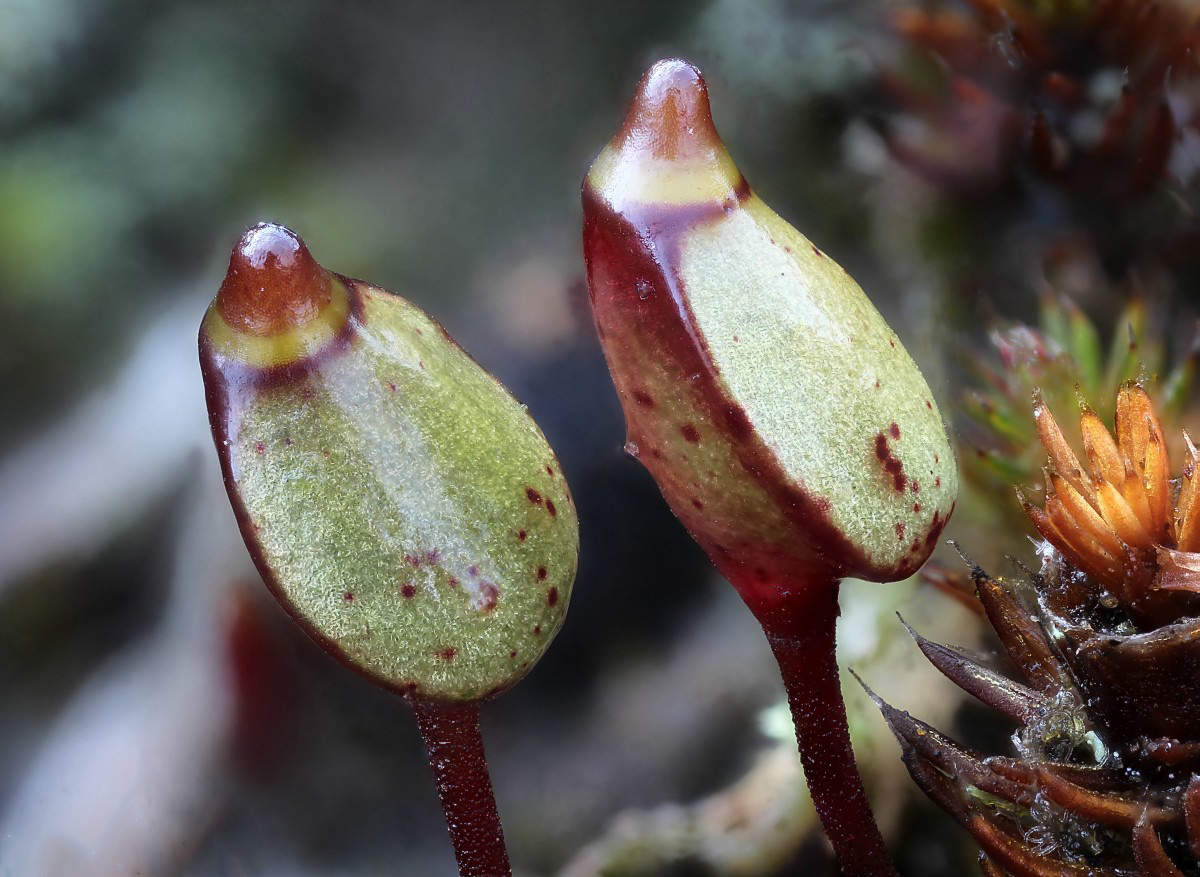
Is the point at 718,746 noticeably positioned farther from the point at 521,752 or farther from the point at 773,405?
the point at 773,405

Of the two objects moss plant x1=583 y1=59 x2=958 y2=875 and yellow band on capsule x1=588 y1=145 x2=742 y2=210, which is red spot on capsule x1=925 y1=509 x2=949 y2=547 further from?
yellow band on capsule x1=588 y1=145 x2=742 y2=210

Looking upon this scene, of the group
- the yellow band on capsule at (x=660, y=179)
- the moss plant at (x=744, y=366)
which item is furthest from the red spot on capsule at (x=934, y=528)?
the yellow band on capsule at (x=660, y=179)

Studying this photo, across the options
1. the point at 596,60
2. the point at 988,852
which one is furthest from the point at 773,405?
the point at 596,60

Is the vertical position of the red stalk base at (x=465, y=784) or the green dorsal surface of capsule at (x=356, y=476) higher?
the green dorsal surface of capsule at (x=356, y=476)

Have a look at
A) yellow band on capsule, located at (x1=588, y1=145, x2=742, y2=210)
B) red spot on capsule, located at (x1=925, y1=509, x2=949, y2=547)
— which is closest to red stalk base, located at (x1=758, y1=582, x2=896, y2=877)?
red spot on capsule, located at (x1=925, y1=509, x2=949, y2=547)

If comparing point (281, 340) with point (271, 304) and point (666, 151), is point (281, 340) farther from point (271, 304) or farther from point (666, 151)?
point (666, 151)

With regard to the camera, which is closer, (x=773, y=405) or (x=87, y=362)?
(x=773, y=405)

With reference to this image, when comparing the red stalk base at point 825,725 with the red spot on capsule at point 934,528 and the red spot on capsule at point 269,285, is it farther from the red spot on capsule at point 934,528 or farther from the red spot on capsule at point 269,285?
the red spot on capsule at point 269,285
